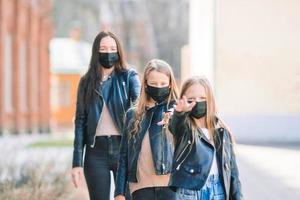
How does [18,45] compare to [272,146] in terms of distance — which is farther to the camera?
[18,45]

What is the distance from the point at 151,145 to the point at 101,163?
2.58ft

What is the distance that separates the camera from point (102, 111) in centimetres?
537

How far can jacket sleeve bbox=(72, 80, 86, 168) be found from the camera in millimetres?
5363

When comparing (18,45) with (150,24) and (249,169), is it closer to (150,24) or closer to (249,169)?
(249,169)

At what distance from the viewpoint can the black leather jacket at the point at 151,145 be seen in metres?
4.61

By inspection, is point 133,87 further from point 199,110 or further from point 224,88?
point 224,88

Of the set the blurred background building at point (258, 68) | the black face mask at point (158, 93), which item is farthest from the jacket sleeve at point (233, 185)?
the blurred background building at point (258, 68)

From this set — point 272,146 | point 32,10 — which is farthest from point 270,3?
point 32,10

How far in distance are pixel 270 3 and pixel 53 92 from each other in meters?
28.4

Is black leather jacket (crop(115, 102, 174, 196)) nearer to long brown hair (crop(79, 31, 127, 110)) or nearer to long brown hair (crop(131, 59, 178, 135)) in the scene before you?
long brown hair (crop(131, 59, 178, 135))

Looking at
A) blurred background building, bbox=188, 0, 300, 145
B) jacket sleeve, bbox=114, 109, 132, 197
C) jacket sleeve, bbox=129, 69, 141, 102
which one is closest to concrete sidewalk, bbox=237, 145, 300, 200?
blurred background building, bbox=188, 0, 300, 145

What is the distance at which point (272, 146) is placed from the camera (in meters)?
16.6

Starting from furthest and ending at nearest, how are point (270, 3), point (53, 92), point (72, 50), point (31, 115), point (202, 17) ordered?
point (72, 50)
point (53, 92)
point (31, 115)
point (202, 17)
point (270, 3)

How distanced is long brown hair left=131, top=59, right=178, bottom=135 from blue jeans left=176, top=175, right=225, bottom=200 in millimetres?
635
